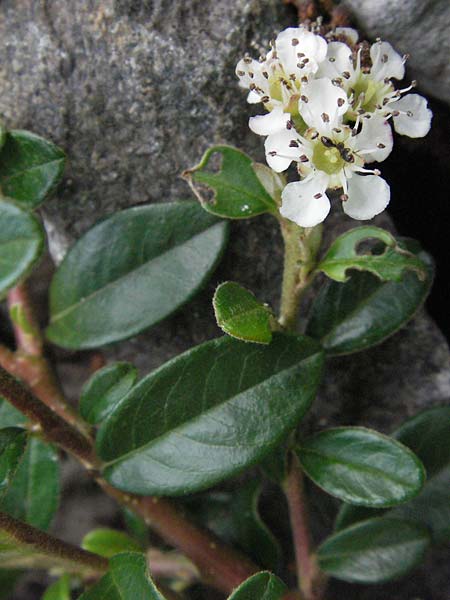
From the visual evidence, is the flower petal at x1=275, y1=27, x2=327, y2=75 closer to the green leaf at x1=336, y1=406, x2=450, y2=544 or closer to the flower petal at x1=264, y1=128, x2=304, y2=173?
the flower petal at x1=264, y1=128, x2=304, y2=173

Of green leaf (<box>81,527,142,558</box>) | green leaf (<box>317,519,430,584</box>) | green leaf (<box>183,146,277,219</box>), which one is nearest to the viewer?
green leaf (<box>183,146,277,219</box>)

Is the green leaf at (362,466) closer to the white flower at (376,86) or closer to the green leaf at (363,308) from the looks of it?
the green leaf at (363,308)

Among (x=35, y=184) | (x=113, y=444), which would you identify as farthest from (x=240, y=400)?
(x=35, y=184)

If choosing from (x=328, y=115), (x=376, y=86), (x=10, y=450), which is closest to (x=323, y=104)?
(x=328, y=115)

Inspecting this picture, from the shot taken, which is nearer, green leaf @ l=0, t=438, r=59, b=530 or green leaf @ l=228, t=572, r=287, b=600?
green leaf @ l=228, t=572, r=287, b=600

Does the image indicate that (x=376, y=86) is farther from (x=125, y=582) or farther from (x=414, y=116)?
(x=125, y=582)

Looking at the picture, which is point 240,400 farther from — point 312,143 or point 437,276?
point 437,276

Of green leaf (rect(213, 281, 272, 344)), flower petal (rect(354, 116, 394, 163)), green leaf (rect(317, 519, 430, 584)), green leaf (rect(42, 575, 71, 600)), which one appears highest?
flower petal (rect(354, 116, 394, 163))

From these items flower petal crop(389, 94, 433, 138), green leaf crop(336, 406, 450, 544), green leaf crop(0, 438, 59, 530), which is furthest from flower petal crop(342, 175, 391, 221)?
green leaf crop(0, 438, 59, 530)
